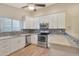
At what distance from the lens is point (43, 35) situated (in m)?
1.31

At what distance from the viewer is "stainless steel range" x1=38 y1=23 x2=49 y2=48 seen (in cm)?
126

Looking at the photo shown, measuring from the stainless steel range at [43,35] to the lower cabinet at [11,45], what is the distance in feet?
0.83

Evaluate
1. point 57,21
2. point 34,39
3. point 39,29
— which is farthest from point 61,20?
point 34,39

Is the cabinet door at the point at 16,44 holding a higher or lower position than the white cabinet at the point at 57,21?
lower

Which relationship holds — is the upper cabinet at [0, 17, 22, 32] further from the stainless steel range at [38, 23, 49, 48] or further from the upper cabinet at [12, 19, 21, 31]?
the stainless steel range at [38, 23, 49, 48]

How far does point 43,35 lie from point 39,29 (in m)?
0.12

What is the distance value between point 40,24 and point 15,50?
504 mm

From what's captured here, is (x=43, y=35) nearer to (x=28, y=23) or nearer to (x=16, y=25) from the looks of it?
(x=28, y=23)

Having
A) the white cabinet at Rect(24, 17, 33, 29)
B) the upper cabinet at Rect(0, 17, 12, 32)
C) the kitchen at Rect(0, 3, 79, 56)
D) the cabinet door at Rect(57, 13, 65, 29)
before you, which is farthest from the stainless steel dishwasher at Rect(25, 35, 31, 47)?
the cabinet door at Rect(57, 13, 65, 29)

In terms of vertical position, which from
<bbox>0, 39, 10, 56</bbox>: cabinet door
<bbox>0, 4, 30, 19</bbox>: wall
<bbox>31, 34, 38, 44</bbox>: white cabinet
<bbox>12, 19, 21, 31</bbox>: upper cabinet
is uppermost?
<bbox>0, 4, 30, 19</bbox>: wall

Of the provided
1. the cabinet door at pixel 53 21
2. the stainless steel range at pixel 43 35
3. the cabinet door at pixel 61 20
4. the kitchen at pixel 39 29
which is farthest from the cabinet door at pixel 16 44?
the cabinet door at pixel 61 20

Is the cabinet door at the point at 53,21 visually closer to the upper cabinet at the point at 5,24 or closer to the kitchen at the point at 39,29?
the kitchen at the point at 39,29

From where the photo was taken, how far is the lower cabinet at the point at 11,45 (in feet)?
4.04

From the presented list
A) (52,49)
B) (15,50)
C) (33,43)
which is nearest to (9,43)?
(15,50)
